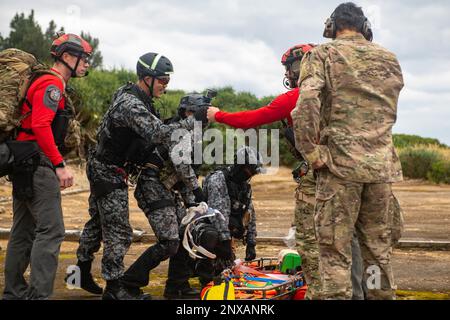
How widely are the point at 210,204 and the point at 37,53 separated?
3428cm

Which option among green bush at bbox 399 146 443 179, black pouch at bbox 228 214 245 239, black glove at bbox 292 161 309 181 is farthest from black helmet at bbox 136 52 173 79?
green bush at bbox 399 146 443 179

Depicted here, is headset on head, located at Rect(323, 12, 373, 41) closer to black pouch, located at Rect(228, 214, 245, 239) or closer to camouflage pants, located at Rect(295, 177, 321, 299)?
camouflage pants, located at Rect(295, 177, 321, 299)

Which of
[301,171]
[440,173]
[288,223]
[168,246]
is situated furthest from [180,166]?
[440,173]

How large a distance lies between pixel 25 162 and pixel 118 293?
1511 millimetres

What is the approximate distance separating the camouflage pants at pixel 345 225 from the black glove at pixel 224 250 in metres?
2.21

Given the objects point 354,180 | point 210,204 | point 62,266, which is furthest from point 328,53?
point 62,266

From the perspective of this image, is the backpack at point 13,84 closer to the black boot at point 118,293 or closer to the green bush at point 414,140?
the black boot at point 118,293

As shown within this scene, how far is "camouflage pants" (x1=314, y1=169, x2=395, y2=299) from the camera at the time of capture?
16.8ft

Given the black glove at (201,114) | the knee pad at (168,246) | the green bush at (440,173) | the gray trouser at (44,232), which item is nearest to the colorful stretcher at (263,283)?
the knee pad at (168,246)

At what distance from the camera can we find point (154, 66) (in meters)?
6.67

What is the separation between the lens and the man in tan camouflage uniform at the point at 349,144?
511cm

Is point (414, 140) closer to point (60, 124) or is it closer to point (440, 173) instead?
point (440, 173)

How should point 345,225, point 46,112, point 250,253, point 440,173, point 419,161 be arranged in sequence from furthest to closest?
point 419,161
point 440,173
point 250,253
point 46,112
point 345,225
